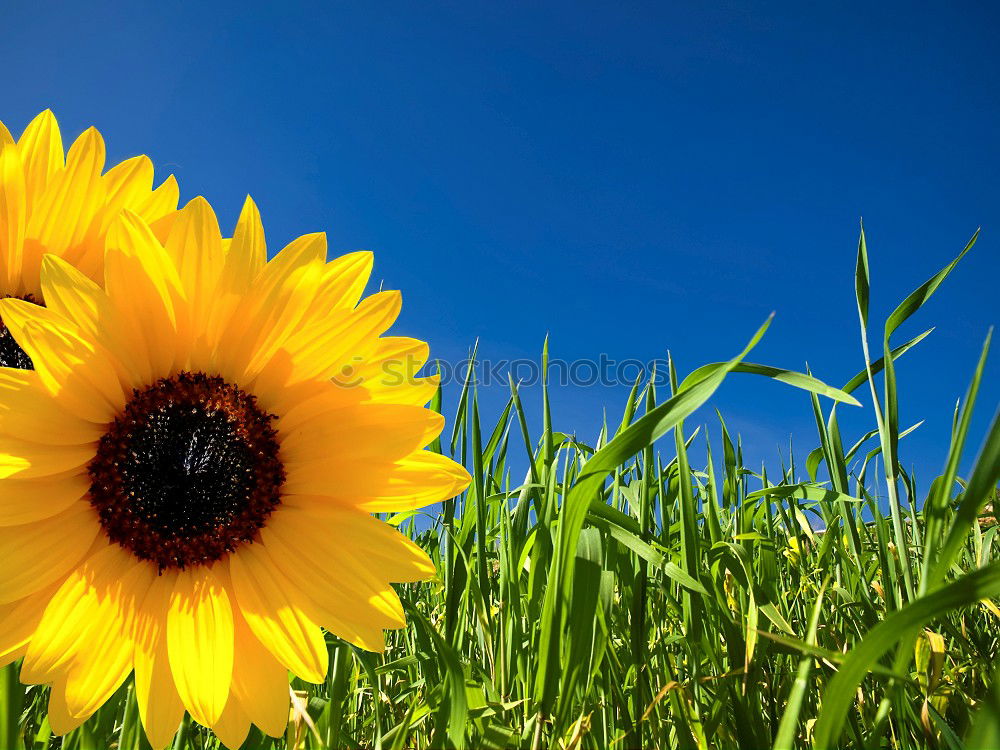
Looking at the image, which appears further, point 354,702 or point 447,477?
point 354,702

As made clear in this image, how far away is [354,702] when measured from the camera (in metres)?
1.42

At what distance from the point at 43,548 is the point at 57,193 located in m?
0.63

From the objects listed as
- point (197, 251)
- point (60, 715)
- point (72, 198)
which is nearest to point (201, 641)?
point (60, 715)

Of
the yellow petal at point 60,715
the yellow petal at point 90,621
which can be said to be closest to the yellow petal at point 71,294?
the yellow petal at point 90,621

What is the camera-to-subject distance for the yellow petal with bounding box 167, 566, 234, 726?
987 mm

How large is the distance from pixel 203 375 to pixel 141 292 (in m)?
0.17

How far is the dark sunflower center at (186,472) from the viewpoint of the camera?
1083 mm

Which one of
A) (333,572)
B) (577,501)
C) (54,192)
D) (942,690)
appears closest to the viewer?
(577,501)

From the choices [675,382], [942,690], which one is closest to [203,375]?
[675,382]

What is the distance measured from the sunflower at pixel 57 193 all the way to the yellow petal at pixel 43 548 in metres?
0.36

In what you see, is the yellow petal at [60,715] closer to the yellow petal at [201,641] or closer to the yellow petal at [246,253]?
the yellow petal at [201,641]

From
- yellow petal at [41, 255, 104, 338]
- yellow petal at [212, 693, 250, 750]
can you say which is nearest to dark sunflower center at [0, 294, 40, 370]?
yellow petal at [41, 255, 104, 338]

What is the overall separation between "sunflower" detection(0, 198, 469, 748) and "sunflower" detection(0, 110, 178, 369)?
274 mm

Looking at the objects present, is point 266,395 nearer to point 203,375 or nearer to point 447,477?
point 203,375
